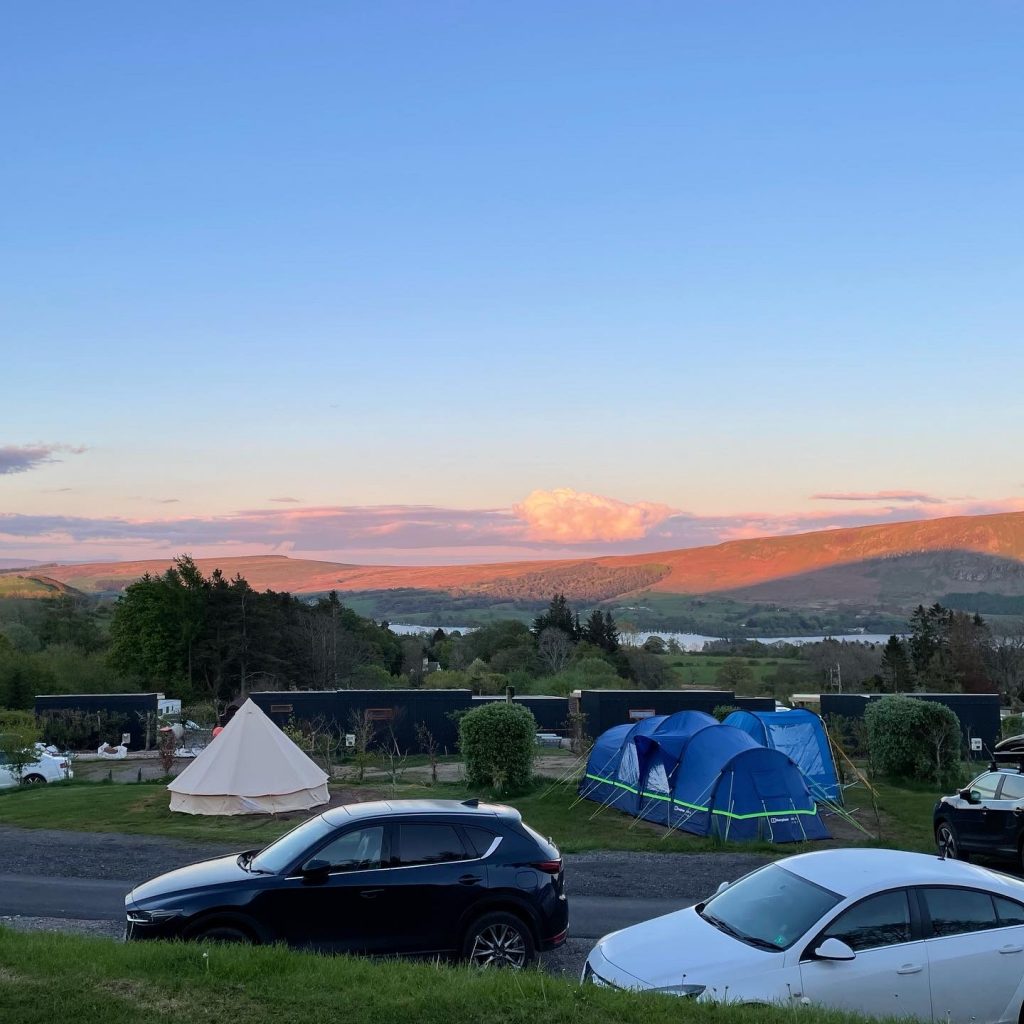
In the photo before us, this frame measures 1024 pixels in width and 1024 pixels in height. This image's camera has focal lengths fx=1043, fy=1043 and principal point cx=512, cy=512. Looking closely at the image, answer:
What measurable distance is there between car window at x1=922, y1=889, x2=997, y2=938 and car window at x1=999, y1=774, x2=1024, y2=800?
849 cm

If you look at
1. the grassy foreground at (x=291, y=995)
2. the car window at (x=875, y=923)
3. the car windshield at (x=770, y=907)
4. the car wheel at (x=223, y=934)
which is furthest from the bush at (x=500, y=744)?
the grassy foreground at (x=291, y=995)

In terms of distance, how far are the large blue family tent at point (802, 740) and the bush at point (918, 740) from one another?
142 inches

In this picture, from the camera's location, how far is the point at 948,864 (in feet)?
26.7

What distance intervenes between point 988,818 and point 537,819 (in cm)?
834

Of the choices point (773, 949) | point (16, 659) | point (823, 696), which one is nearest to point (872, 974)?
point (773, 949)

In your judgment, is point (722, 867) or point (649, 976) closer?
point (649, 976)

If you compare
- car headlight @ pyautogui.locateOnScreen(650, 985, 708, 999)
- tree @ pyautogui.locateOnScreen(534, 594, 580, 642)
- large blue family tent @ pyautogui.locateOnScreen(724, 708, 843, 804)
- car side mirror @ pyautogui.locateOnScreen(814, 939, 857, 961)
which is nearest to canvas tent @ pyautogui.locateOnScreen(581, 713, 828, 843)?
large blue family tent @ pyautogui.locateOnScreen(724, 708, 843, 804)

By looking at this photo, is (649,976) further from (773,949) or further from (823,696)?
(823,696)

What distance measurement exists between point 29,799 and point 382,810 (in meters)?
18.8

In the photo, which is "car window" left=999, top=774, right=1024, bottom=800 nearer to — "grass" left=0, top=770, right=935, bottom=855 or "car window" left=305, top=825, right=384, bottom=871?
"grass" left=0, top=770, right=935, bottom=855

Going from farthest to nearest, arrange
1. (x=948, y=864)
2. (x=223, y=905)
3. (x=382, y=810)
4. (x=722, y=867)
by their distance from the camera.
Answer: (x=722, y=867), (x=382, y=810), (x=223, y=905), (x=948, y=864)

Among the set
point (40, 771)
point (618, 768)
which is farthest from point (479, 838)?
point (40, 771)

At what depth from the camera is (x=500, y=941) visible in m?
9.42

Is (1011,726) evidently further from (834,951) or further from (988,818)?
(834,951)
